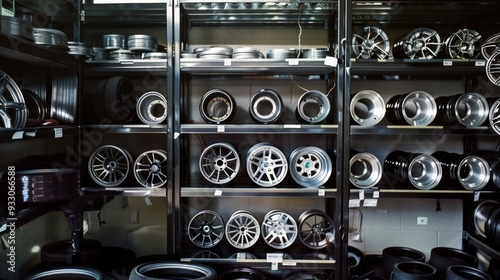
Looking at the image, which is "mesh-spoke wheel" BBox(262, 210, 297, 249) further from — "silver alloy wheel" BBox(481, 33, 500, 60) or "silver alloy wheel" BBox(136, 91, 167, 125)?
"silver alloy wheel" BBox(481, 33, 500, 60)

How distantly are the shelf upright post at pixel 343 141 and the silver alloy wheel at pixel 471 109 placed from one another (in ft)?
3.23

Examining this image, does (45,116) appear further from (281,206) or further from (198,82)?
(281,206)

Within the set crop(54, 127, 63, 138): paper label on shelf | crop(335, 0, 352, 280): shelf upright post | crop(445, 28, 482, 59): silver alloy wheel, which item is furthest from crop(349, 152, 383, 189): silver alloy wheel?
crop(54, 127, 63, 138): paper label on shelf

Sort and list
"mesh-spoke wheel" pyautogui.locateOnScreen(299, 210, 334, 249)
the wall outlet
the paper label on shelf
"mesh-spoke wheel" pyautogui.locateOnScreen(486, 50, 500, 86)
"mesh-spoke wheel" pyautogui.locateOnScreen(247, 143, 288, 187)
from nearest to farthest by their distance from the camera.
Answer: the paper label on shelf < "mesh-spoke wheel" pyautogui.locateOnScreen(486, 50, 500, 86) < "mesh-spoke wheel" pyautogui.locateOnScreen(247, 143, 288, 187) < "mesh-spoke wheel" pyautogui.locateOnScreen(299, 210, 334, 249) < the wall outlet

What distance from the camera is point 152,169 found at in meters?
3.04

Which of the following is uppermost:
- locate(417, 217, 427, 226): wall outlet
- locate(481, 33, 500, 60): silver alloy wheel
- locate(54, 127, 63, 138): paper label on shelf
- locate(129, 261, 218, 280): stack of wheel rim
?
locate(481, 33, 500, 60): silver alloy wheel

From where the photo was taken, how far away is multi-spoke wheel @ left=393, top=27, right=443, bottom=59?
120 inches

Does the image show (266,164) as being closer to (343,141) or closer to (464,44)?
(343,141)

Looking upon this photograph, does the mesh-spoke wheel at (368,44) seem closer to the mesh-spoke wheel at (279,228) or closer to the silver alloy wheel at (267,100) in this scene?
the silver alloy wheel at (267,100)

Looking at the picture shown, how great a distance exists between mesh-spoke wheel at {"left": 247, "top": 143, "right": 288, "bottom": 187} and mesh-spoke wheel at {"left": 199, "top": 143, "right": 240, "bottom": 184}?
5.3 inches

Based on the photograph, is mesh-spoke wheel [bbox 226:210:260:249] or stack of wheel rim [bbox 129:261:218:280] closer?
stack of wheel rim [bbox 129:261:218:280]

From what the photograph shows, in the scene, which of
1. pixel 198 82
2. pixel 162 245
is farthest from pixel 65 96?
pixel 162 245

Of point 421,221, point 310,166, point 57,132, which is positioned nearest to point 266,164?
point 310,166

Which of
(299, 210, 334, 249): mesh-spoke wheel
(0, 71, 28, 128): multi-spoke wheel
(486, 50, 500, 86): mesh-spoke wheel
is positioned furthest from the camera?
(299, 210, 334, 249): mesh-spoke wheel
